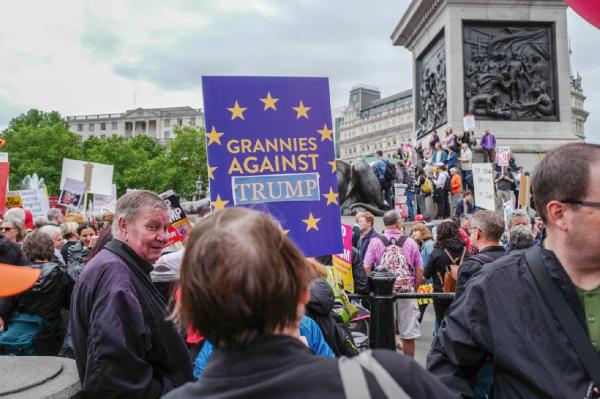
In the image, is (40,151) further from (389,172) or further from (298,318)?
(298,318)

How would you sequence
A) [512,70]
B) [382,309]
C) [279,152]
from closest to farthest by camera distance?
[279,152] < [382,309] < [512,70]

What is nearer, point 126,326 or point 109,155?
point 126,326

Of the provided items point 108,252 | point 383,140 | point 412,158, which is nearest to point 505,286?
point 108,252

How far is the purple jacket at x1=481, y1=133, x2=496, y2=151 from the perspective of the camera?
15.1 m

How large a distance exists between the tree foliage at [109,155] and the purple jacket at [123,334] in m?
47.9

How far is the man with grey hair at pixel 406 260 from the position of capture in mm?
6125

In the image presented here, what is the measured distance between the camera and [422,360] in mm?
5914

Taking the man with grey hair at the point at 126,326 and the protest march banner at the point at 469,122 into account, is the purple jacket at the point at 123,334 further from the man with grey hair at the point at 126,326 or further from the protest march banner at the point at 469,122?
the protest march banner at the point at 469,122

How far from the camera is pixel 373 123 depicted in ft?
330

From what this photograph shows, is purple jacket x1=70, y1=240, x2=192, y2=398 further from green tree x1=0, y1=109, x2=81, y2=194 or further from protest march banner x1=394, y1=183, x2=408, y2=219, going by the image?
green tree x1=0, y1=109, x2=81, y2=194

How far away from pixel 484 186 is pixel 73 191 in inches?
334

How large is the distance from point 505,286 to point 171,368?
56.2 inches

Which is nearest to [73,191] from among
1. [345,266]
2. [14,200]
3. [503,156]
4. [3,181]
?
[14,200]

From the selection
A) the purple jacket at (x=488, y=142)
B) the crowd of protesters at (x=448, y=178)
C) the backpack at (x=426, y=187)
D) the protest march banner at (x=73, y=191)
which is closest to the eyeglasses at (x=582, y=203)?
the protest march banner at (x=73, y=191)
